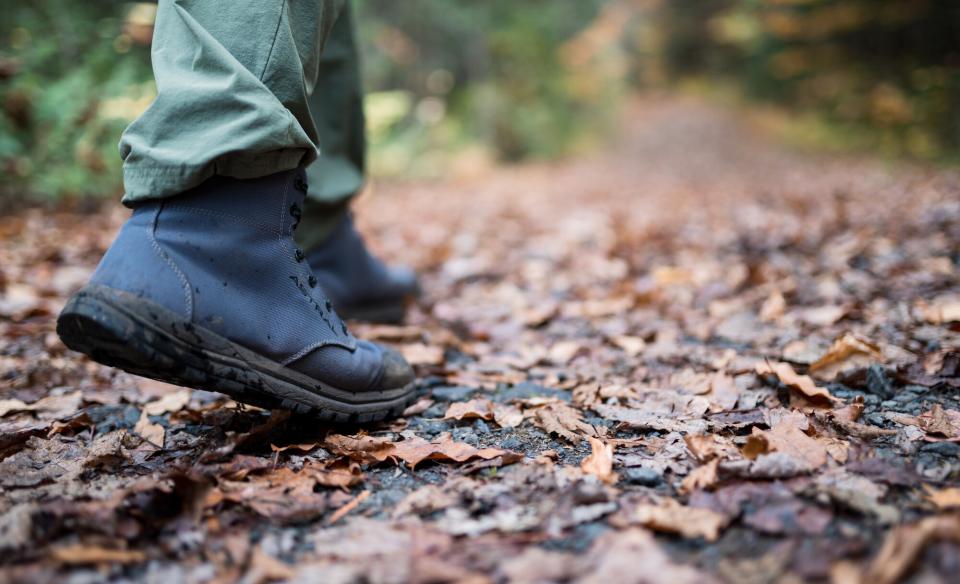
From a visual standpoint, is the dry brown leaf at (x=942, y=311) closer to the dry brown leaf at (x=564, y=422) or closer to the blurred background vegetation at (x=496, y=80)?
the dry brown leaf at (x=564, y=422)

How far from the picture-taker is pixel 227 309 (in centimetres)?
115

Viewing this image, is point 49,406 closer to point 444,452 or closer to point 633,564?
point 444,452

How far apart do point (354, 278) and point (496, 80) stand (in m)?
9.53

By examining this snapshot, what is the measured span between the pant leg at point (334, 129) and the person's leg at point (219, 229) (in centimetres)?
65

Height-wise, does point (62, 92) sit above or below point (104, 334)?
above

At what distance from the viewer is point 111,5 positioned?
479cm

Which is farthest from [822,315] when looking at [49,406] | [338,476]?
[49,406]

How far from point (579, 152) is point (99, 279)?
496 inches

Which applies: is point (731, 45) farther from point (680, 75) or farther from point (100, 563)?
point (100, 563)

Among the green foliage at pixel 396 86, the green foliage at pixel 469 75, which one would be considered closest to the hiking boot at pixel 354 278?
the green foliage at pixel 396 86

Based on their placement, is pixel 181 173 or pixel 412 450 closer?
pixel 181 173

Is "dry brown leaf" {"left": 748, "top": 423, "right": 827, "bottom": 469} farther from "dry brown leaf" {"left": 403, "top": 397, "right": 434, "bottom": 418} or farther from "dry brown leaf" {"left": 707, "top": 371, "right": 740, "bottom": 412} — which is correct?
"dry brown leaf" {"left": 403, "top": 397, "right": 434, "bottom": 418}

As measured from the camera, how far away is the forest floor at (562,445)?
33.4 inches

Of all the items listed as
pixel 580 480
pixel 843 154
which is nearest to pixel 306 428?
pixel 580 480
